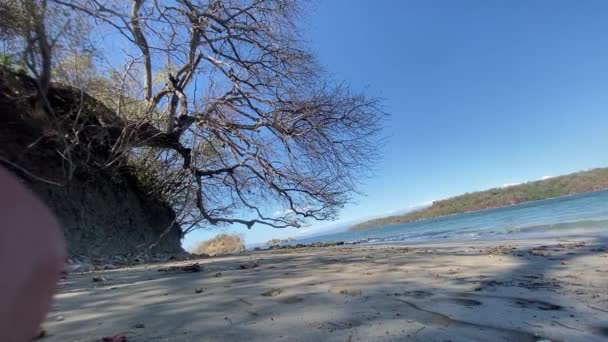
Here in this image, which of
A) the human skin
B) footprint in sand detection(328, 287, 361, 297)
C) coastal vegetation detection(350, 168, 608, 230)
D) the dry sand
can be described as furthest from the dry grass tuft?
coastal vegetation detection(350, 168, 608, 230)

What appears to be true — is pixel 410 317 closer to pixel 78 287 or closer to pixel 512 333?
pixel 512 333

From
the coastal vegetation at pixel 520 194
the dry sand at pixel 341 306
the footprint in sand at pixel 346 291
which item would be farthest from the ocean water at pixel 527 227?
the coastal vegetation at pixel 520 194

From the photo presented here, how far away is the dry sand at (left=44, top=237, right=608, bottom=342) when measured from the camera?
7.64ft

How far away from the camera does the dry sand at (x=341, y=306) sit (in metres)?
2.33

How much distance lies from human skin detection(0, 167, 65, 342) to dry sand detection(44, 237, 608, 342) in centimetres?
147

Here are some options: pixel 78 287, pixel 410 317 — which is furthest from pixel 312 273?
pixel 78 287

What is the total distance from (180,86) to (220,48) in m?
1.31

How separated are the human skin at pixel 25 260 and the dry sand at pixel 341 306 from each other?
1.47 meters

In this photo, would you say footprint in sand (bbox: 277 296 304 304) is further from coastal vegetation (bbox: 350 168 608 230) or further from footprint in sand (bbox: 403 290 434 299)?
coastal vegetation (bbox: 350 168 608 230)

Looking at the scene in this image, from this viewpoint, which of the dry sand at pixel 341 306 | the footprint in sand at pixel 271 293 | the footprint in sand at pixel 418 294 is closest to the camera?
the dry sand at pixel 341 306

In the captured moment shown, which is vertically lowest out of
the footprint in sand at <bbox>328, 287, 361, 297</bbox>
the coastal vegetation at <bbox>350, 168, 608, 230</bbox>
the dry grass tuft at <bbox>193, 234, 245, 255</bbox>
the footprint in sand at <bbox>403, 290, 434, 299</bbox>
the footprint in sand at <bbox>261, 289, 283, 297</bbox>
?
the footprint in sand at <bbox>403, 290, 434, 299</bbox>

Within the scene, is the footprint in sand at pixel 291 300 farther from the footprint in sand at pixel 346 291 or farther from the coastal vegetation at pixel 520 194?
the coastal vegetation at pixel 520 194

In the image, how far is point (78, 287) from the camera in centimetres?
401

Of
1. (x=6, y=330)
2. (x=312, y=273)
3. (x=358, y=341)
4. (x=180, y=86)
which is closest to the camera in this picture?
(x=6, y=330)
